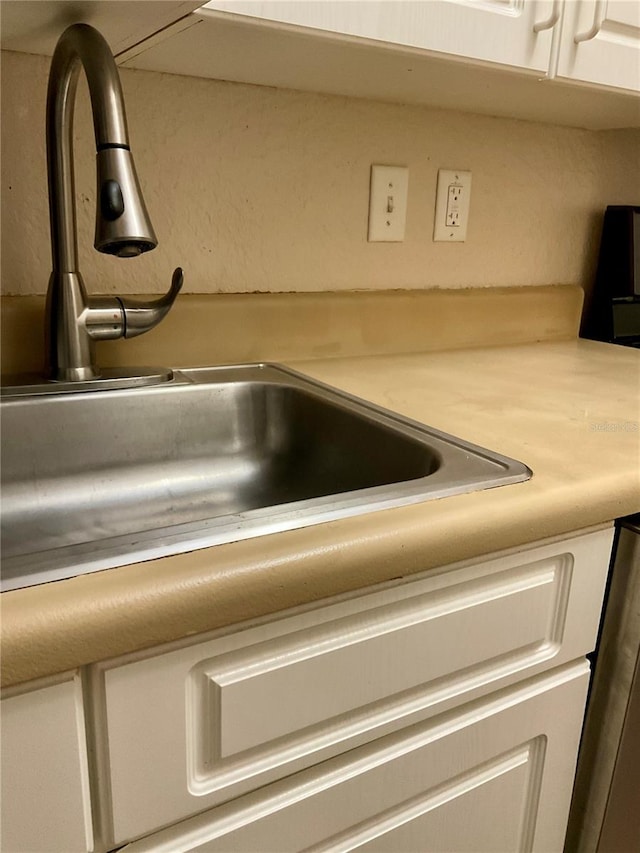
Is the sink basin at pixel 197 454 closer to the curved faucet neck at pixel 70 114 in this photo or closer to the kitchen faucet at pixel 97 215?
the kitchen faucet at pixel 97 215

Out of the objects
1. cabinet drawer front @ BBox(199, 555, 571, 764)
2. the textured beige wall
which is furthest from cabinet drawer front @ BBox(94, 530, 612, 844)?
the textured beige wall

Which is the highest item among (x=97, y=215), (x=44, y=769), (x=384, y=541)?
(x=97, y=215)

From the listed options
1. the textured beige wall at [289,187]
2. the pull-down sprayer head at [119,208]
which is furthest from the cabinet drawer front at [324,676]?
the textured beige wall at [289,187]

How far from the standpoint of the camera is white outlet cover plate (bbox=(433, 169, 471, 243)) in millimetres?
1144

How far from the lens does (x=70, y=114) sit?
72cm

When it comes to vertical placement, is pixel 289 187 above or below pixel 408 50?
below

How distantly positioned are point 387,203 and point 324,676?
78cm

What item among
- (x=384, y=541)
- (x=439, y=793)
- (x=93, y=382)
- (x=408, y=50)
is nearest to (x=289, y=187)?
(x=408, y=50)

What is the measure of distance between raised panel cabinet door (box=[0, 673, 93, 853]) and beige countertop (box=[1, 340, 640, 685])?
26mm

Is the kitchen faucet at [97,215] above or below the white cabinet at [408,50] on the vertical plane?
below

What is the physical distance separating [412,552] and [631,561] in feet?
0.96

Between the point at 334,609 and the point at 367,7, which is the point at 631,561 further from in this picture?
the point at 367,7

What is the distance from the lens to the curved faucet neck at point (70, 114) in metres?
0.63

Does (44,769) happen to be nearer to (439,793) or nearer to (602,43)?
(439,793)
